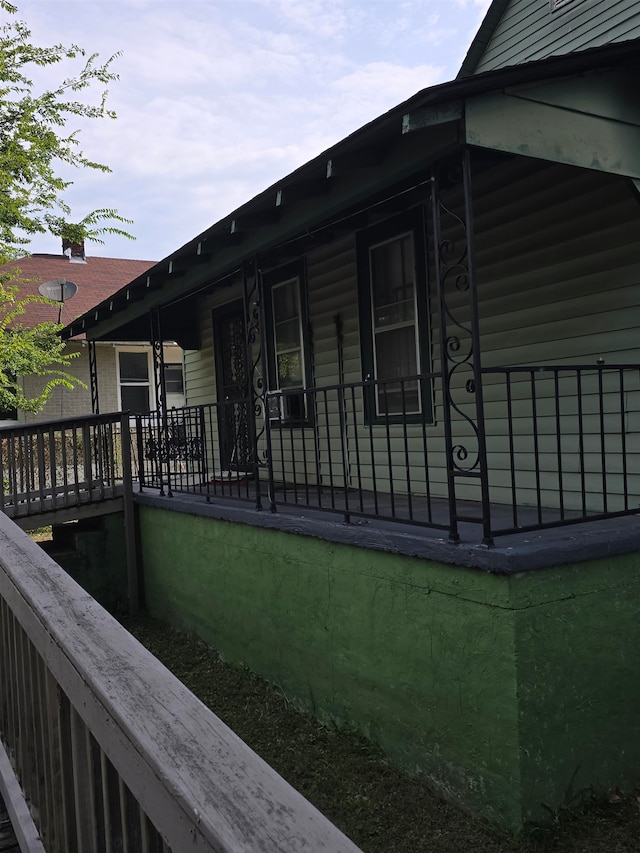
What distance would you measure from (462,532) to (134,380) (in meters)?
13.4

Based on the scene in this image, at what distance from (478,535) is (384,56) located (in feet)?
35.4

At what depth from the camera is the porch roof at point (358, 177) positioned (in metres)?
3.11

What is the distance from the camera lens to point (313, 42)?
11.3 metres

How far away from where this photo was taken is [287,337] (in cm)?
778

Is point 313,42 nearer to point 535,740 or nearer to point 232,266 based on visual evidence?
point 232,266

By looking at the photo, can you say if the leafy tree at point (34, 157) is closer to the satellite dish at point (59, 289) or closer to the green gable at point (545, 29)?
the satellite dish at point (59, 289)

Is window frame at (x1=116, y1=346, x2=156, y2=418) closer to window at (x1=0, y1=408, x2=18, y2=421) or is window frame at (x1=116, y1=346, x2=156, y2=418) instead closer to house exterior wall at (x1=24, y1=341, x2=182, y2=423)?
house exterior wall at (x1=24, y1=341, x2=182, y2=423)

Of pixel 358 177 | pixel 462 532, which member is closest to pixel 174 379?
pixel 358 177

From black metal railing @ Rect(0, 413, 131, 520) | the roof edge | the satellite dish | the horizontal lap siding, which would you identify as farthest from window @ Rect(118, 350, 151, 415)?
the horizontal lap siding

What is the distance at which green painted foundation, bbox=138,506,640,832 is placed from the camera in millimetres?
3152

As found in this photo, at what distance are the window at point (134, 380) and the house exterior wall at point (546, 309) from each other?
11.1 meters

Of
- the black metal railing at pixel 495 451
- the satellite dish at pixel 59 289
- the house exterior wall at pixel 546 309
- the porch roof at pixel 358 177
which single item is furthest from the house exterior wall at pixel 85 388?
the house exterior wall at pixel 546 309

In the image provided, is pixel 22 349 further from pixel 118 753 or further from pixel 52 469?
pixel 118 753

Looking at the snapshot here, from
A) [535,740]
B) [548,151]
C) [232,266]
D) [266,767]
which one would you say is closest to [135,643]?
[266,767]
